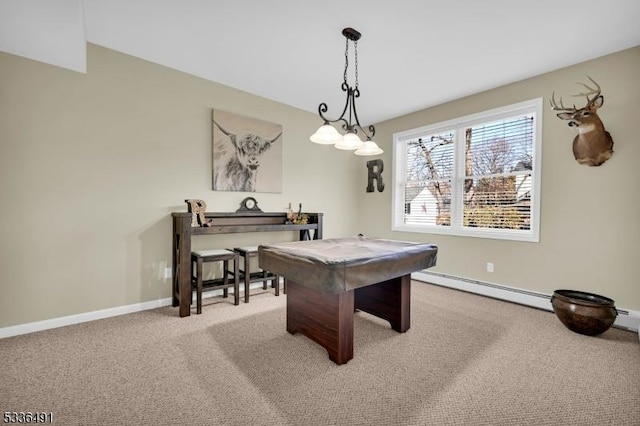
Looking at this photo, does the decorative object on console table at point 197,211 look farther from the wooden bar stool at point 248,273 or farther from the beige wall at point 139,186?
the wooden bar stool at point 248,273

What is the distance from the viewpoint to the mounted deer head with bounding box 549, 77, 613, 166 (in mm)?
2773

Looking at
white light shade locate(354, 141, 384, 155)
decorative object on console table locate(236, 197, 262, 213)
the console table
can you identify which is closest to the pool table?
white light shade locate(354, 141, 384, 155)

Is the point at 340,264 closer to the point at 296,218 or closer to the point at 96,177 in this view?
the point at 296,218

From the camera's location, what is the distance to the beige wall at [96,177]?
2473 mm

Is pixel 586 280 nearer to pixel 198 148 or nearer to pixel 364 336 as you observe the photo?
pixel 364 336

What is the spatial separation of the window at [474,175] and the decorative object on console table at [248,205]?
235cm

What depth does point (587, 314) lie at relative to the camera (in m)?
2.50

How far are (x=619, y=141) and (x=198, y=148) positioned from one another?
176 inches

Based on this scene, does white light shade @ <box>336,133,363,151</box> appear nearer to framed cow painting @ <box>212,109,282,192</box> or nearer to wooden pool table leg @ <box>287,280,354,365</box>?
wooden pool table leg @ <box>287,280,354,365</box>

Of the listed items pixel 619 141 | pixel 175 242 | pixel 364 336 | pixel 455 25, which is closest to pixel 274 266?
pixel 364 336

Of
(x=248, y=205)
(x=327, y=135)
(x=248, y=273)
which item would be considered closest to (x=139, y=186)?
(x=248, y=205)

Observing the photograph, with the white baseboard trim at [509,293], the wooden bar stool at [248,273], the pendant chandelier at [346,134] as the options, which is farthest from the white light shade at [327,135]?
the white baseboard trim at [509,293]

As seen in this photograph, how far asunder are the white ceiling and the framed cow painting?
0.54m

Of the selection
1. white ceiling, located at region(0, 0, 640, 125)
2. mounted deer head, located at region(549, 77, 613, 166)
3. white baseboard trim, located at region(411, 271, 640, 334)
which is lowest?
white baseboard trim, located at region(411, 271, 640, 334)
